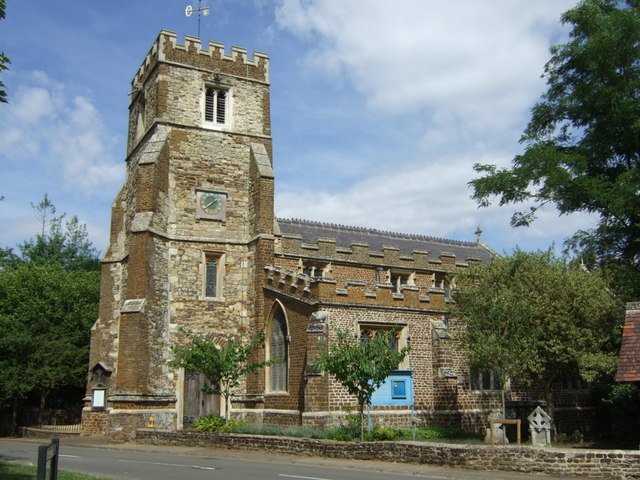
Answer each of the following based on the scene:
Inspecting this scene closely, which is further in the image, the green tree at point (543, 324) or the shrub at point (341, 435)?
the green tree at point (543, 324)

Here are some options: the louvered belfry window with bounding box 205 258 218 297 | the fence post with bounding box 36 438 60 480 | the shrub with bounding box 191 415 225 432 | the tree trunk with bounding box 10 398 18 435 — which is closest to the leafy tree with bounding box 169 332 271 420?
the shrub with bounding box 191 415 225 432

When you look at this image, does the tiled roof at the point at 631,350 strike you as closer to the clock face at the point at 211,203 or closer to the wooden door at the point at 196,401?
the wooden door at the point at 196,401

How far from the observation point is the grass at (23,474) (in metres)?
12.2

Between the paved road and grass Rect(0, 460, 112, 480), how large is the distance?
730 mm

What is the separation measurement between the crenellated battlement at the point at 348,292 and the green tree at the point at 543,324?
6.66 ft

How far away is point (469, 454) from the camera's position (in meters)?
15.2

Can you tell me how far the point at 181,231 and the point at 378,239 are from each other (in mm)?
11524

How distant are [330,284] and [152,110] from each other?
11.5m

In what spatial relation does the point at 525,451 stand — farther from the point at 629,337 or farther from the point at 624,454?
the point at 629,337

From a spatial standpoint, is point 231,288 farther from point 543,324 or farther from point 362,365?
point 543,324

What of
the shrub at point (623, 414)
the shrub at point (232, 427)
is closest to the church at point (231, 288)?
the shrub at point (232, 427)

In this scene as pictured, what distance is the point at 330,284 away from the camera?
76.3 ft

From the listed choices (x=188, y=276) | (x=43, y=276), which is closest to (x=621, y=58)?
(x=188, y=276)

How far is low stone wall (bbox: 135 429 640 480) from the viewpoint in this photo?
44.9ft
